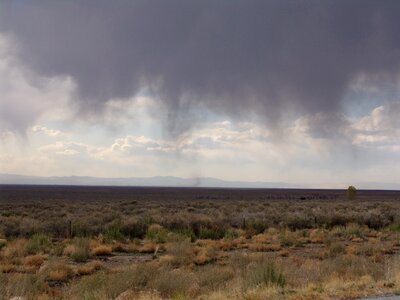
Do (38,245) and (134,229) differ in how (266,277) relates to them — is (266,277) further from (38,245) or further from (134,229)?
(134,229)

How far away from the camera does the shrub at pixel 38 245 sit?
1042 inches

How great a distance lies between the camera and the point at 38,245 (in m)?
27.5

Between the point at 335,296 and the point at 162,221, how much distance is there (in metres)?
27.5

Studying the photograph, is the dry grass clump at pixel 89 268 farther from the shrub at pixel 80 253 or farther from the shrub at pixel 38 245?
the shrub at pixel 38 245

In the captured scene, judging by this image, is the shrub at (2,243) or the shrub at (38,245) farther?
the shrub at (2,243)

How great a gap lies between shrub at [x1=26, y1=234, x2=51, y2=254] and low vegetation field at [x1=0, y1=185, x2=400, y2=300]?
0.06 m

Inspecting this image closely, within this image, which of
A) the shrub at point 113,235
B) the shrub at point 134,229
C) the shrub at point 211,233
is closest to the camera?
the shrub at point 113,235

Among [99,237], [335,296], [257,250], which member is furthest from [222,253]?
[335,296]

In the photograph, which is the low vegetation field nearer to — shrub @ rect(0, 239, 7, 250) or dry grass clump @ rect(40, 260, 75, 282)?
dry grass clump @ rect(40, 260, 75, 282)

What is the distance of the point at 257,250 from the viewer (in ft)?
95.0

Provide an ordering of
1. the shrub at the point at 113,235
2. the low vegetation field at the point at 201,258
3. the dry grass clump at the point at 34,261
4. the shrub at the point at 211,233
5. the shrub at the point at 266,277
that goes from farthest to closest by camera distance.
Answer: the shrub at the point at 211,233 < the shrub at the point at 113,235 < the dry grass clump at the point at 34,261 < the shrub at the point at 266,277 < the low vegetation field at the point at 201,258

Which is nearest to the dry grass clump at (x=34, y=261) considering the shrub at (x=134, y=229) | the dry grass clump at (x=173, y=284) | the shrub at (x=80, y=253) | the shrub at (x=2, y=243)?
the shrub at (x=80, y=253)

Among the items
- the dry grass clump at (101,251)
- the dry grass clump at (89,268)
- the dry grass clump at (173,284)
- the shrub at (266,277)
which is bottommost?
the dry grass clump at (89,268)

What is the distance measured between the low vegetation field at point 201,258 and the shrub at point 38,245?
0.06 metres
